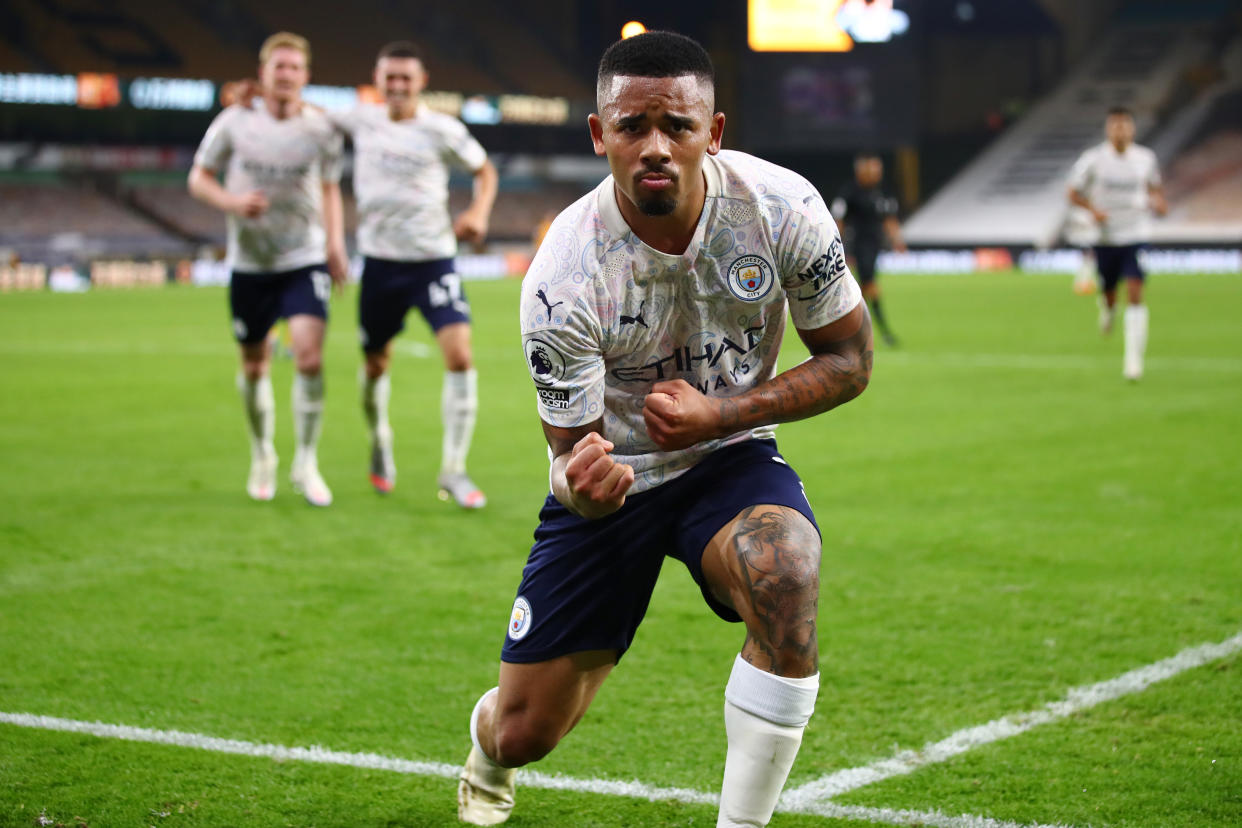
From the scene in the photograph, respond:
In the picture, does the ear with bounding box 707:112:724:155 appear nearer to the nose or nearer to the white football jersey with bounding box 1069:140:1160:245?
the nose

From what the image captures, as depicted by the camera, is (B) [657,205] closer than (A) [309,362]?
Yes

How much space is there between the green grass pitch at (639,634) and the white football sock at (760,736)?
0.51 meters

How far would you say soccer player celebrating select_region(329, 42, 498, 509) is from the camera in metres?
7.90

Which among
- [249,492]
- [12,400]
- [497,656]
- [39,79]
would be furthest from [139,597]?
[39,79]

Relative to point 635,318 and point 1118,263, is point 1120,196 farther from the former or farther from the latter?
point 635,318

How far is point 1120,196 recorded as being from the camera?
43.5 feet

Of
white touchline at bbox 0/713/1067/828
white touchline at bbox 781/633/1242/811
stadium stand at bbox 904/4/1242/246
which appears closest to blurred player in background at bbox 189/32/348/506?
white touchline at bbox 0/713/1067/828

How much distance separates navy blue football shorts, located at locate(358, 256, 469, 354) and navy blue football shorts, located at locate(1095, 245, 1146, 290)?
734cm

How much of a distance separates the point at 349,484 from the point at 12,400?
214 inches

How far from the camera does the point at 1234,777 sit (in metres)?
3.70

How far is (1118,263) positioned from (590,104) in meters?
36.7

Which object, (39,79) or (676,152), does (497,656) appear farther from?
(39,79)

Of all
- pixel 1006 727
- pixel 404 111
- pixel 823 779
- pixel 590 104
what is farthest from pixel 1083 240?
pixel 823 779

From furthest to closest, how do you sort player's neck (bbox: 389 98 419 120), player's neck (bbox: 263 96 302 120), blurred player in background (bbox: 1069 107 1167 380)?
blurred player in background (bbox: 1069 107 1167 380), player's neck (bbox: 389 98 419 120), player's neck (bbox: 263 96 302 120)
